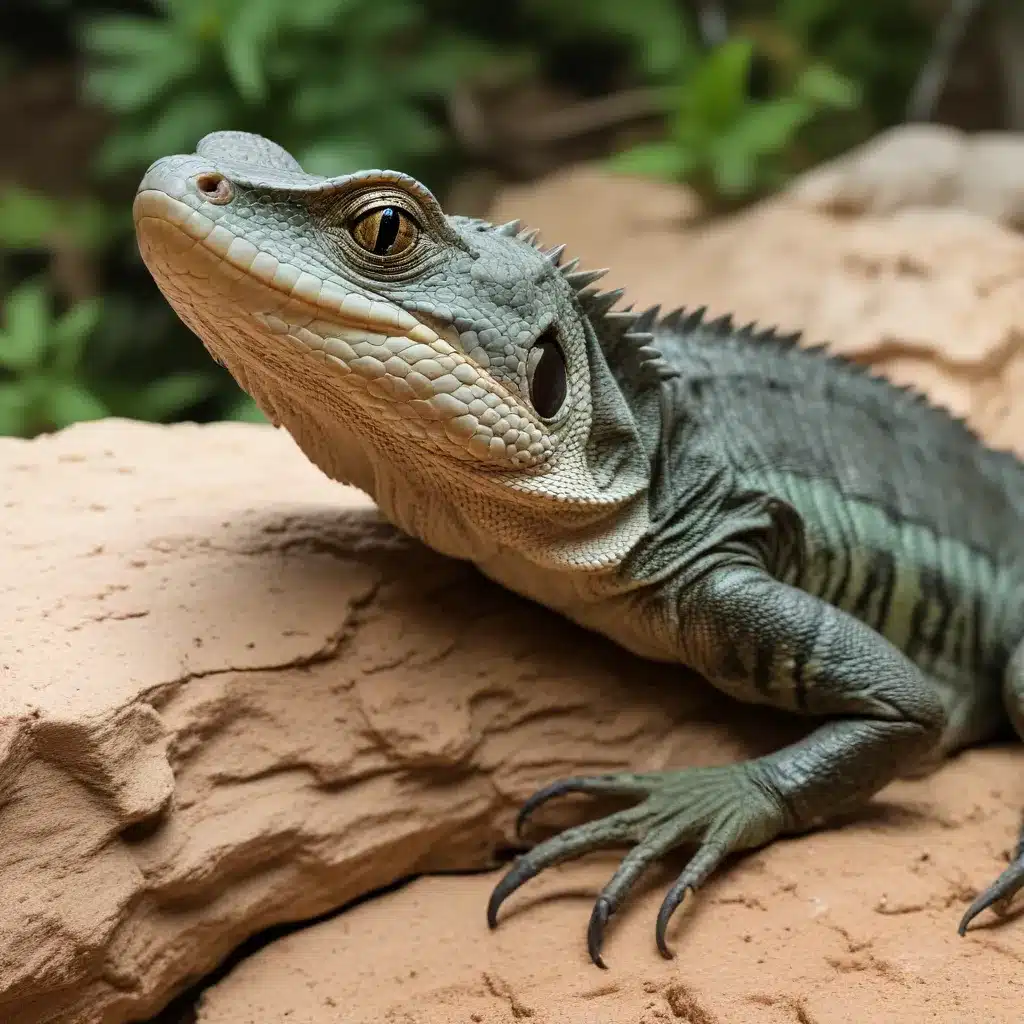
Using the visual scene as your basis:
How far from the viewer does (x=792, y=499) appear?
4.12 metres

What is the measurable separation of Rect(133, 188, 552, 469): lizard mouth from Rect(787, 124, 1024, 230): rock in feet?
19.3

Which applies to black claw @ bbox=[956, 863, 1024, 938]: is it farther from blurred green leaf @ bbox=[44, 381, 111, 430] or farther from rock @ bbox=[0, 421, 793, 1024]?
blurred green leaf @ bbox=[44, 381, 111, 430]

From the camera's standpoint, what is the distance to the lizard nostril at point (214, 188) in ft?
9.82

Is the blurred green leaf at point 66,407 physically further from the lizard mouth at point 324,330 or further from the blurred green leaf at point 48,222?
the lizard mouth at point 324,330

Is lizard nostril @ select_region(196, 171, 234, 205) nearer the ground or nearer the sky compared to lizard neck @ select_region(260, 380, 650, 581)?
nearer the sky

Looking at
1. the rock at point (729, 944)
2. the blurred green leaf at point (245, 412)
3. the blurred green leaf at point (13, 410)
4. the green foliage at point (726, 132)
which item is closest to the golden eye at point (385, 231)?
the rock at point (729, 944)

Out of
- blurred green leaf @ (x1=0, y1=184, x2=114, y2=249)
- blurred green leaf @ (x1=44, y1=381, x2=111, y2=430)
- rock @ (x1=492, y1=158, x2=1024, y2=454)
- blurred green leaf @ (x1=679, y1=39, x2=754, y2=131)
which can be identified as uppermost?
blurred green leaf @ (x1=679, y1=39, x2=754, y2=131)

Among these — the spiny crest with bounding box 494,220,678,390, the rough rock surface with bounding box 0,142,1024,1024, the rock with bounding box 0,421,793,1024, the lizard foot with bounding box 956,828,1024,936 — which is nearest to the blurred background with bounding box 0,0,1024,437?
the rock with bounding box 0,421,793,1024

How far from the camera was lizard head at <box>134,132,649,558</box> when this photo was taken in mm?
3029

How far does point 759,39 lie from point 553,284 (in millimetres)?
7939

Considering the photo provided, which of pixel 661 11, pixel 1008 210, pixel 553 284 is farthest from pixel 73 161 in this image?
pixel 553 284

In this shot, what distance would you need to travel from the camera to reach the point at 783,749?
154 inches

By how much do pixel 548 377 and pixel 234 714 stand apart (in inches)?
55.6

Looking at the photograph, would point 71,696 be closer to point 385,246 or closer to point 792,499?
point 385,246
